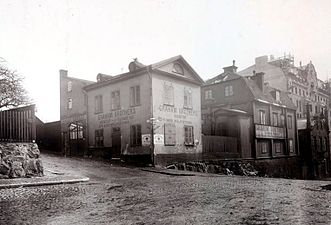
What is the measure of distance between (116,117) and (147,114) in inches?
136

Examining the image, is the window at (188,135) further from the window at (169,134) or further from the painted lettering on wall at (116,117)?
the painted lettering on wall at (116,117)

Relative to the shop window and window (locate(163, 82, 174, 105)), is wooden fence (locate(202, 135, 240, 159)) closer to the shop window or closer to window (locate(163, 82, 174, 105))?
window (locate(163, 82, 174, 105))

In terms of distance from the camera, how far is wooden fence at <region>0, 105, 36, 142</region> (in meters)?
15.0

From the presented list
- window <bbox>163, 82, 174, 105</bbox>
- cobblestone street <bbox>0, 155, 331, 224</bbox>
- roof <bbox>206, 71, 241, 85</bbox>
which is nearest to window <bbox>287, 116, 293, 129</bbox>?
→ roof <bbox>206, 71, 241, 85</bbox>

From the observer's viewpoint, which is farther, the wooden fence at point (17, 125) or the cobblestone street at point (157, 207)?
the wooden fence at point (17, 125)

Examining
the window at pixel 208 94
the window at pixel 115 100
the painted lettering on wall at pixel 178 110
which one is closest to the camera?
the painted lettering on wall at pixel 178 110

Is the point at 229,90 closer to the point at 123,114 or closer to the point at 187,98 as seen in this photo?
the point at 187,98

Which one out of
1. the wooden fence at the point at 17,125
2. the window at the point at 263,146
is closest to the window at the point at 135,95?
the wooden fence at the point at 17,125

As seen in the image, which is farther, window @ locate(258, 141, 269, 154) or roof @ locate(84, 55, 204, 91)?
window @ locate(258, 141, 269, 154)

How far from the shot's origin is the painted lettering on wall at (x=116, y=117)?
24375 millimetres

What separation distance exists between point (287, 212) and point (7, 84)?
29.8m

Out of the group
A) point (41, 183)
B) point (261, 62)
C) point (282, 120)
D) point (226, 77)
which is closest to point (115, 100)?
point (41, 183)

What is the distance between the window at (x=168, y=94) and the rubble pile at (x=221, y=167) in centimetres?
439

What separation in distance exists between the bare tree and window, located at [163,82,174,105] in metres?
15.6
